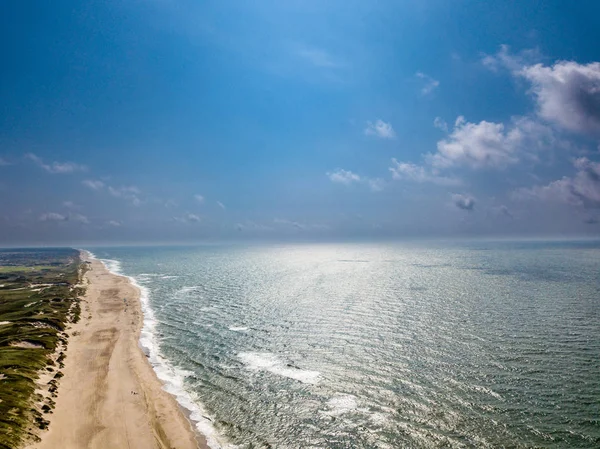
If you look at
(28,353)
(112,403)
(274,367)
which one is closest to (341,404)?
(274,367)

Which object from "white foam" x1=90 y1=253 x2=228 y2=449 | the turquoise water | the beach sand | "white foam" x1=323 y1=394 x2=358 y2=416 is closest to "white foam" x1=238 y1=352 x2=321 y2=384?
the turquoise water

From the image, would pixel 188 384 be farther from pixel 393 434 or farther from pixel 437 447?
pixel 437 447

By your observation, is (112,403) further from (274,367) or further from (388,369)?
(388,369)

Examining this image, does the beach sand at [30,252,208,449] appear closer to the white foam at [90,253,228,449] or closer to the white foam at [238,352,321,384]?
the white foam at [90,253,228,449]

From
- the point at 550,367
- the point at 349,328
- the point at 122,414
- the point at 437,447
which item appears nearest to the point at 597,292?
the point at 550,367

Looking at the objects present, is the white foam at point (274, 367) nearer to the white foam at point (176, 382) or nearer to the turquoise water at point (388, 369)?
the turquoise water at point (388, 369)

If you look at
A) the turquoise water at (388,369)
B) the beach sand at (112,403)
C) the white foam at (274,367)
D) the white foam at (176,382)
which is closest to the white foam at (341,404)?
the turquoise water at (388,369)

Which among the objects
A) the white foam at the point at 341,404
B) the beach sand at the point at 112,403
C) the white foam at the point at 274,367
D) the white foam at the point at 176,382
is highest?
the white foam at the point at 341,404
